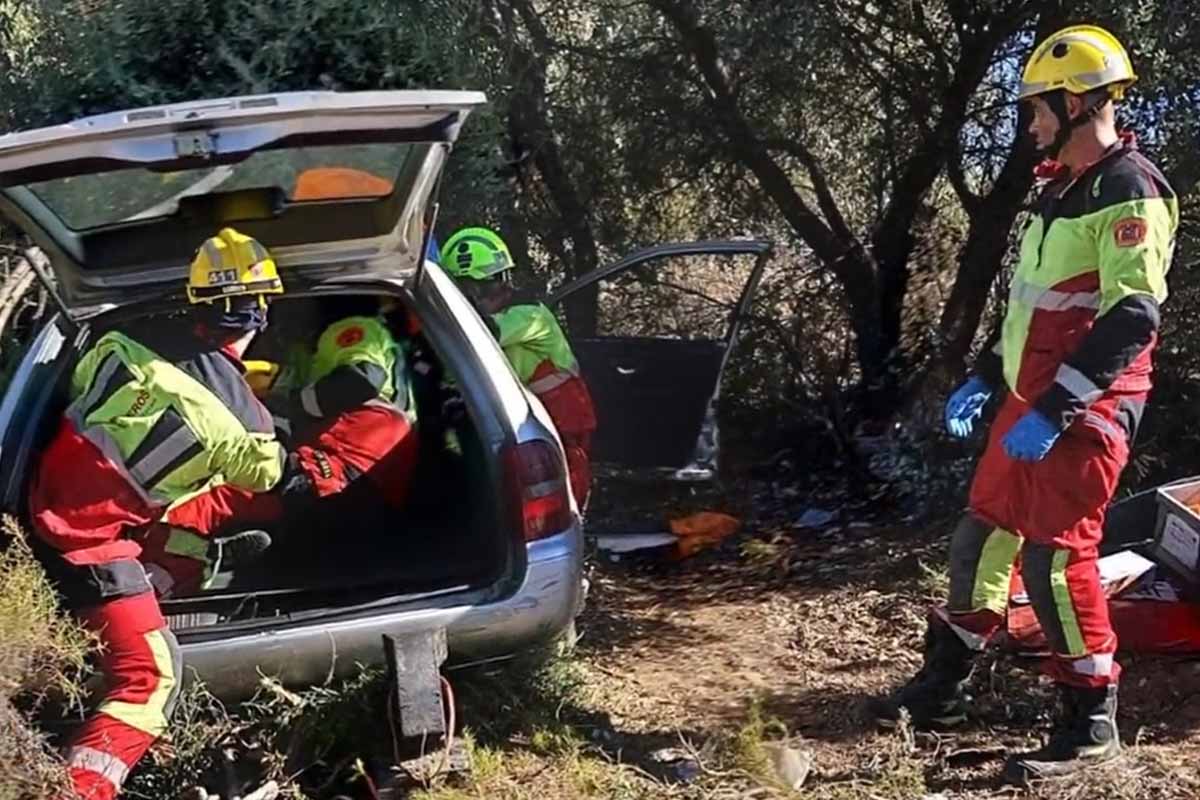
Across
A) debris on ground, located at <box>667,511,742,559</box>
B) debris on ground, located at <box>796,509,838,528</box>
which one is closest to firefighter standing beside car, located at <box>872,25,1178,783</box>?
debris on ground, located at <box>667,511,742,559</box>

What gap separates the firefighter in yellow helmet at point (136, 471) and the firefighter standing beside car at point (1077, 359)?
1.95 metres

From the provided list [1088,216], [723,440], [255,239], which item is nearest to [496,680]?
[255,239]

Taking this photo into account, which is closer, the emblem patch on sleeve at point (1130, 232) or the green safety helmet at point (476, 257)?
the emblem patch on sleeve at point (1130, 232)

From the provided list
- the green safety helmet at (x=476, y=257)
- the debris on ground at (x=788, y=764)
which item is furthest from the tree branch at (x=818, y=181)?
the debris on ground at (x=788, y=764)

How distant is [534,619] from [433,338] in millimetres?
833

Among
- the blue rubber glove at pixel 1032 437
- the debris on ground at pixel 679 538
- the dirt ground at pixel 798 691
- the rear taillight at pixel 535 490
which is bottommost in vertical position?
the debris on ground at pixel 679 538

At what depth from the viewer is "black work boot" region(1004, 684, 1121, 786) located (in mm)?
4184

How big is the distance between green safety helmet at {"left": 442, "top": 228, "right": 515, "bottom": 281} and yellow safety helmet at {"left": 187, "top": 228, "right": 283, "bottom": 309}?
1.56 meters

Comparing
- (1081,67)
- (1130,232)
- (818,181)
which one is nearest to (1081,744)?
(1130,232)

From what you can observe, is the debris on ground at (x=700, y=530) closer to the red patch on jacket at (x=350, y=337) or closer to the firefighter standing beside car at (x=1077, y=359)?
the red patch on jacket at (x=350, y=337)

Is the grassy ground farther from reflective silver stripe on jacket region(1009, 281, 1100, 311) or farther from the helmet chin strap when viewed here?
the helmet chin strap

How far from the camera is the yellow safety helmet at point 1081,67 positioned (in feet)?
13.5

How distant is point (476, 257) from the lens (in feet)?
18.8

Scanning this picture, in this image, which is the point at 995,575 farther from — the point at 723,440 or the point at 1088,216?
the point at 723,440
